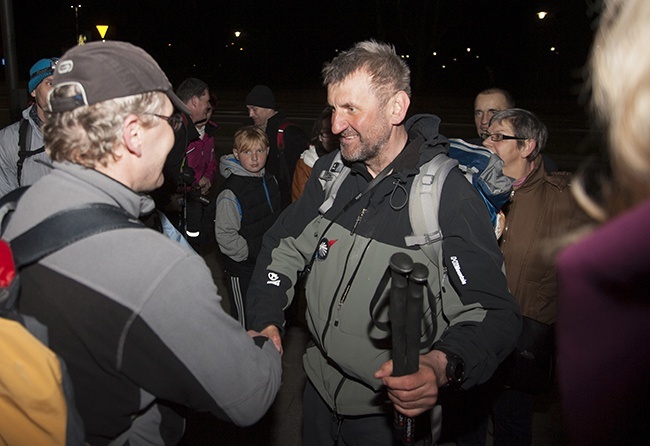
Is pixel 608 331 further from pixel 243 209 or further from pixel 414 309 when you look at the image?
pixel 243 209

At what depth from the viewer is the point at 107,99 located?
170 centimetres

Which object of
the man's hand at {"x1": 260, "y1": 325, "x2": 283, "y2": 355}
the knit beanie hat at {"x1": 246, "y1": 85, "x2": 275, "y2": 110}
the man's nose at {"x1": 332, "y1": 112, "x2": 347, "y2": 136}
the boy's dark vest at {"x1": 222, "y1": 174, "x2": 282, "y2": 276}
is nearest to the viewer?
the man's hand at {"x1": 260, "y1": 325, "x2": 283, "y2": 355}

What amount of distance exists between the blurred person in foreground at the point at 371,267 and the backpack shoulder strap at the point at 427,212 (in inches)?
1.3

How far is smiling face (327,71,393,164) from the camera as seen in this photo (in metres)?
2.72

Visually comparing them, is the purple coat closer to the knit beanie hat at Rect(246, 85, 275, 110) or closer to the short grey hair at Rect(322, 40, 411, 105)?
the short grey hair at Rect(322, 40, 411, 105)

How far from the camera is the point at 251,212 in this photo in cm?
483

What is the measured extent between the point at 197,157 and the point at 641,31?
5.78 metres

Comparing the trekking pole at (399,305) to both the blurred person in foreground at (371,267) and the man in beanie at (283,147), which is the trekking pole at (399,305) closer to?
the blurred person in foreground at (371,267)

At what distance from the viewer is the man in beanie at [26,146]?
4.00 metres

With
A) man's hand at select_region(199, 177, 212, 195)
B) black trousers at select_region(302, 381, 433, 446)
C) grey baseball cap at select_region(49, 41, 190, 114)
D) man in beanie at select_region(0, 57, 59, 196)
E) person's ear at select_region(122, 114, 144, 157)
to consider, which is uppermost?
grey baseball cap at select_region(49, 41, 190, 114)

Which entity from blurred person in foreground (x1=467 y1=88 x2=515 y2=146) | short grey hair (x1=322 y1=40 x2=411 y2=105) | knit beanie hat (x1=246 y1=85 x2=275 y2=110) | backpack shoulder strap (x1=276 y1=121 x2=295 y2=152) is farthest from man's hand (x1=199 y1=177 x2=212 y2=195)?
short grey hair (x1=322 y1=40 x2=411 y2=105)

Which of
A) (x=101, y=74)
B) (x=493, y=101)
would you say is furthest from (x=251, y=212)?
(x=101, y=74)

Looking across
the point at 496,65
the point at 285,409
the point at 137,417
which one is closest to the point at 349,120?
the point at 137,417

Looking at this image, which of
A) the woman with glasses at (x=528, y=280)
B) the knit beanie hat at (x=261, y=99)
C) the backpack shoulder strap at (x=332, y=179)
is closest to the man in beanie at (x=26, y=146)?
the backpack shoulder strap at (x=332, y=179)
